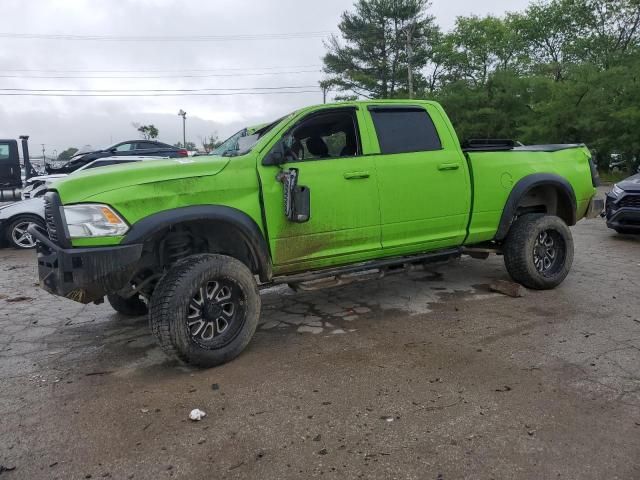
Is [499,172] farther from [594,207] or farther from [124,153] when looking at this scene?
[124,153]

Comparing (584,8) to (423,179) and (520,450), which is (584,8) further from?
(520,450)

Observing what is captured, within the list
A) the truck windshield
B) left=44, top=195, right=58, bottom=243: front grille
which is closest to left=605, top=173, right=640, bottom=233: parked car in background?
the truck windshield

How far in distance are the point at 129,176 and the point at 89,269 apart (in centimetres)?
70

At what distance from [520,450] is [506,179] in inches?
130

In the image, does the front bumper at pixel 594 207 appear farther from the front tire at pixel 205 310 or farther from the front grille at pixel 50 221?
the front grille at pixel 50 221

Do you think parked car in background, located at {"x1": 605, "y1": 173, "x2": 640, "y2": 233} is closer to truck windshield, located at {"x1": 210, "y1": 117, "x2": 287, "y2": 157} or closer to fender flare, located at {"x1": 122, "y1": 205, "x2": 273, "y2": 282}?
truck windshield, located at {"x1": 210, "y1": 117, "x2": 287, "y2": 157}

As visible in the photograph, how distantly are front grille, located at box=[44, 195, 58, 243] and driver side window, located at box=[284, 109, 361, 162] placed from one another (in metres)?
1.93

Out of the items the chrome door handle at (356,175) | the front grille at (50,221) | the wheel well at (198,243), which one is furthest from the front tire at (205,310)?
the chrome door handle at (356,175)

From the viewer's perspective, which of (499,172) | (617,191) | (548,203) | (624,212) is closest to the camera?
(499,172)

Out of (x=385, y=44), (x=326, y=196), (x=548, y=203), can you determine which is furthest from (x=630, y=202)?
(x=385, y=44)

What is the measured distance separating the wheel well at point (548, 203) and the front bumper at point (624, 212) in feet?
11.0

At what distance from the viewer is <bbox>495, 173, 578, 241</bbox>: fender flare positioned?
5.41m

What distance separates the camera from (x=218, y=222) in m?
3.92

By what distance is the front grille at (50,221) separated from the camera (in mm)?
3590
